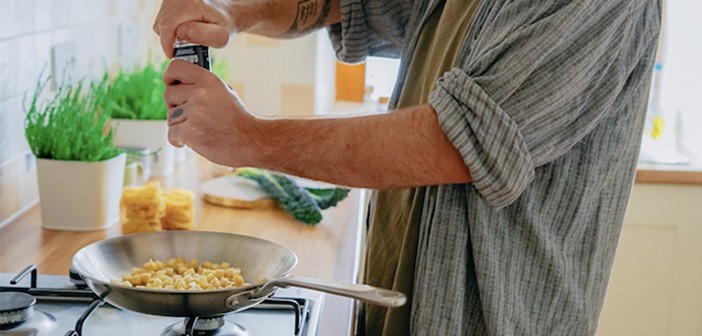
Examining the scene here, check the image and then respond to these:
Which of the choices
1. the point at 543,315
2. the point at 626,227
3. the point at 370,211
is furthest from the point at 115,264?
the point at 626,227

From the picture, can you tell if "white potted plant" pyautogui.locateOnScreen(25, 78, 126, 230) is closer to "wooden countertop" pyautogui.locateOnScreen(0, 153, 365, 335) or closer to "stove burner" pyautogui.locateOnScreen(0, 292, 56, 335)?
"wooden countertop" pyautogui.locateOnScreen(0, 153, 365, 335)

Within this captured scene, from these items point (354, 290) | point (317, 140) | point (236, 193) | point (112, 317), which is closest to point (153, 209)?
point (236, 193)

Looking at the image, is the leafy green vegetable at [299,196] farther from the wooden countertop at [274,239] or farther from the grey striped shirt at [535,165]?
the grey striped shirt at [535,165]

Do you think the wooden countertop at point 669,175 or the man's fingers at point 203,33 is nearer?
the man's fingers at point 203,33

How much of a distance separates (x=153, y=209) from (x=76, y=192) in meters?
0.13

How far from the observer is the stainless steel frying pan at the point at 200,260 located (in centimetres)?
99

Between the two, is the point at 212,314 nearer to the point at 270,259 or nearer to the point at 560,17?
the point at 270,259

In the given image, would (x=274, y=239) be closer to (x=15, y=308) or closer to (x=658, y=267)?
(x=15, y=308)

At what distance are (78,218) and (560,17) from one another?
897 millimetres

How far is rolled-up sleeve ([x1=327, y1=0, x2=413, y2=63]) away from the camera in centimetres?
148

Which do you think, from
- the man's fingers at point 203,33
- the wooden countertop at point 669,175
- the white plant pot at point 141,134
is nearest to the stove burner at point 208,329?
the man's fingers at point 203,33

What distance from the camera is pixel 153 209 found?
156cm

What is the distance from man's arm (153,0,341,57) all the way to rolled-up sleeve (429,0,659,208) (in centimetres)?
30

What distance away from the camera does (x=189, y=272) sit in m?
1.18
